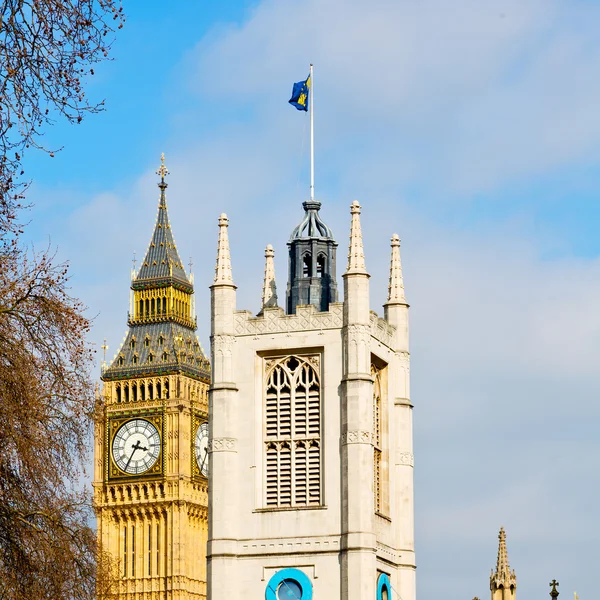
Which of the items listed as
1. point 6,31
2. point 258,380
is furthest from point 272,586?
point 6,31

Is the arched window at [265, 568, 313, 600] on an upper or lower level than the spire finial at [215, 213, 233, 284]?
lower

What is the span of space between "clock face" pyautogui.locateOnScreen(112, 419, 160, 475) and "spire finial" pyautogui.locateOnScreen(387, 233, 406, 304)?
143ft

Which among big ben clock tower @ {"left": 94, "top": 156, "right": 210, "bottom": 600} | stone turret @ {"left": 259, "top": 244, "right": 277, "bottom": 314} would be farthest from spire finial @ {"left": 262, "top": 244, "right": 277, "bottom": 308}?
big ben clock tower @ {"left": 94, "top": 156, "right": 210, "bottom": 600}

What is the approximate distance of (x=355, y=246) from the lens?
202 feet

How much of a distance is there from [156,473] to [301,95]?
44884 mm

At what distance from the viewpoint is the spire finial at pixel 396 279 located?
6375 cm

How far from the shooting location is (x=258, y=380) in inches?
2371

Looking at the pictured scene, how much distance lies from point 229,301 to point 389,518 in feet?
28.7

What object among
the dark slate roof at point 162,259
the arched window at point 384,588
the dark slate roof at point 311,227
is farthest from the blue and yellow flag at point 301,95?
the dark slate roof at point 162,259

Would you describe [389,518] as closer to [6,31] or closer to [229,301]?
[229,301]

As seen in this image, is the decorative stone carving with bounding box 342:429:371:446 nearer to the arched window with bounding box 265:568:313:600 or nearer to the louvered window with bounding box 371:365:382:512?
the louvered window with bounding box 371:365:382:512

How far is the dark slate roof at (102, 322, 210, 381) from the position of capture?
10781 cm

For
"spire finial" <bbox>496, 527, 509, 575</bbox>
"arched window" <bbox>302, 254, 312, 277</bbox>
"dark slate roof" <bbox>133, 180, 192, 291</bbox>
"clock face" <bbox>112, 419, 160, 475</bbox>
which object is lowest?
"spire finial" <bbox>496, 527, 509, 575</bbox>

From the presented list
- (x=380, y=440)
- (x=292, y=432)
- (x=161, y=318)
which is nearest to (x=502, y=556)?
(x=380, y=440)
